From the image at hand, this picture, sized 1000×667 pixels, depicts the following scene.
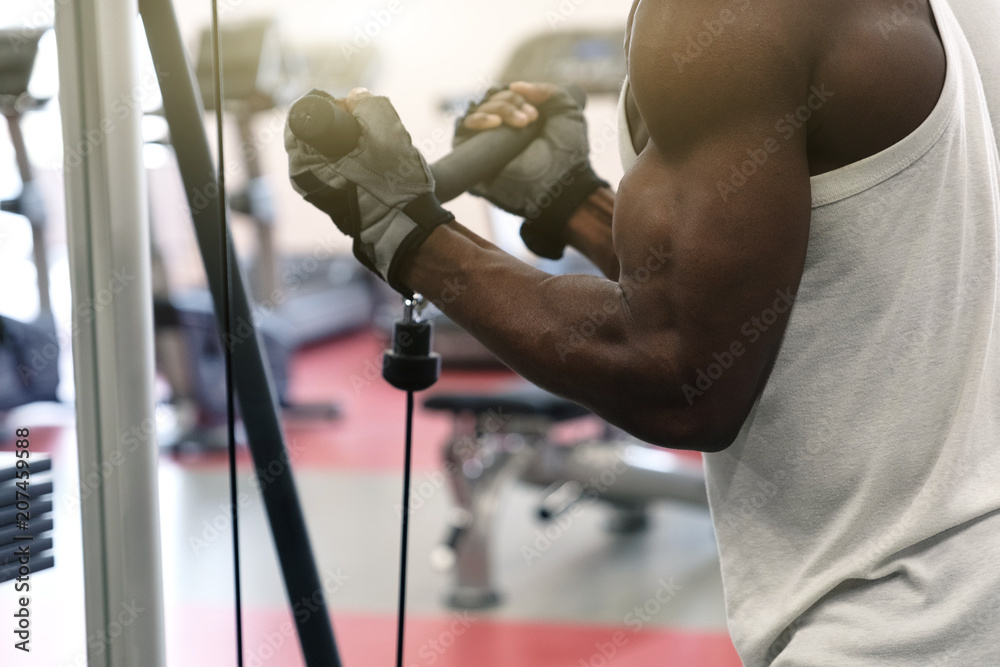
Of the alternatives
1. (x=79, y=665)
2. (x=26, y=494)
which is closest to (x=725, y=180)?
(x=26, y=494)

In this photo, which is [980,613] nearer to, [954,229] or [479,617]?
[954,229]

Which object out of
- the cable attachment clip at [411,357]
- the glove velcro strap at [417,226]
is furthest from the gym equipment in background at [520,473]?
the glove velcro strap at [417,226]

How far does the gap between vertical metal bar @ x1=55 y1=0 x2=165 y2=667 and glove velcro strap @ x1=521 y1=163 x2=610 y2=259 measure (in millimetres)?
572

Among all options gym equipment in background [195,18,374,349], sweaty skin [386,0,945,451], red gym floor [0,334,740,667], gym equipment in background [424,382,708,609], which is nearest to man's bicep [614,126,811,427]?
sweaty skin [386,0,945,451]

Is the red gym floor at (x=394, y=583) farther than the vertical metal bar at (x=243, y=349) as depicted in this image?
Yes

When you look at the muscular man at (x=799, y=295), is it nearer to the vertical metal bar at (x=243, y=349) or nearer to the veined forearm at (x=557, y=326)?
the veined forearm at (x=557, y=326)

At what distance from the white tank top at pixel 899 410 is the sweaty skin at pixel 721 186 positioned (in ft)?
0.15

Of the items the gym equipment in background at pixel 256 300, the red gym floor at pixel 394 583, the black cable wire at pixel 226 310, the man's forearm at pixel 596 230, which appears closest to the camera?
the black cable wire at pixel 226 310

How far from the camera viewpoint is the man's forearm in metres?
1.22

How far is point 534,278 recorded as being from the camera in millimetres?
914

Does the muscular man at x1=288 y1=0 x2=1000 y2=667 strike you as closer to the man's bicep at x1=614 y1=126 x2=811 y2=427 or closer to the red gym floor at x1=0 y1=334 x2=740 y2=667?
the man's bicep at x1=614 y1=126 x2=811 y2=427

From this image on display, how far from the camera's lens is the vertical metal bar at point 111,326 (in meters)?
0.78

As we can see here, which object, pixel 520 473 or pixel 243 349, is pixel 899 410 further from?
pixel 520 473

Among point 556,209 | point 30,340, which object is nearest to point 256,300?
point 30,340
